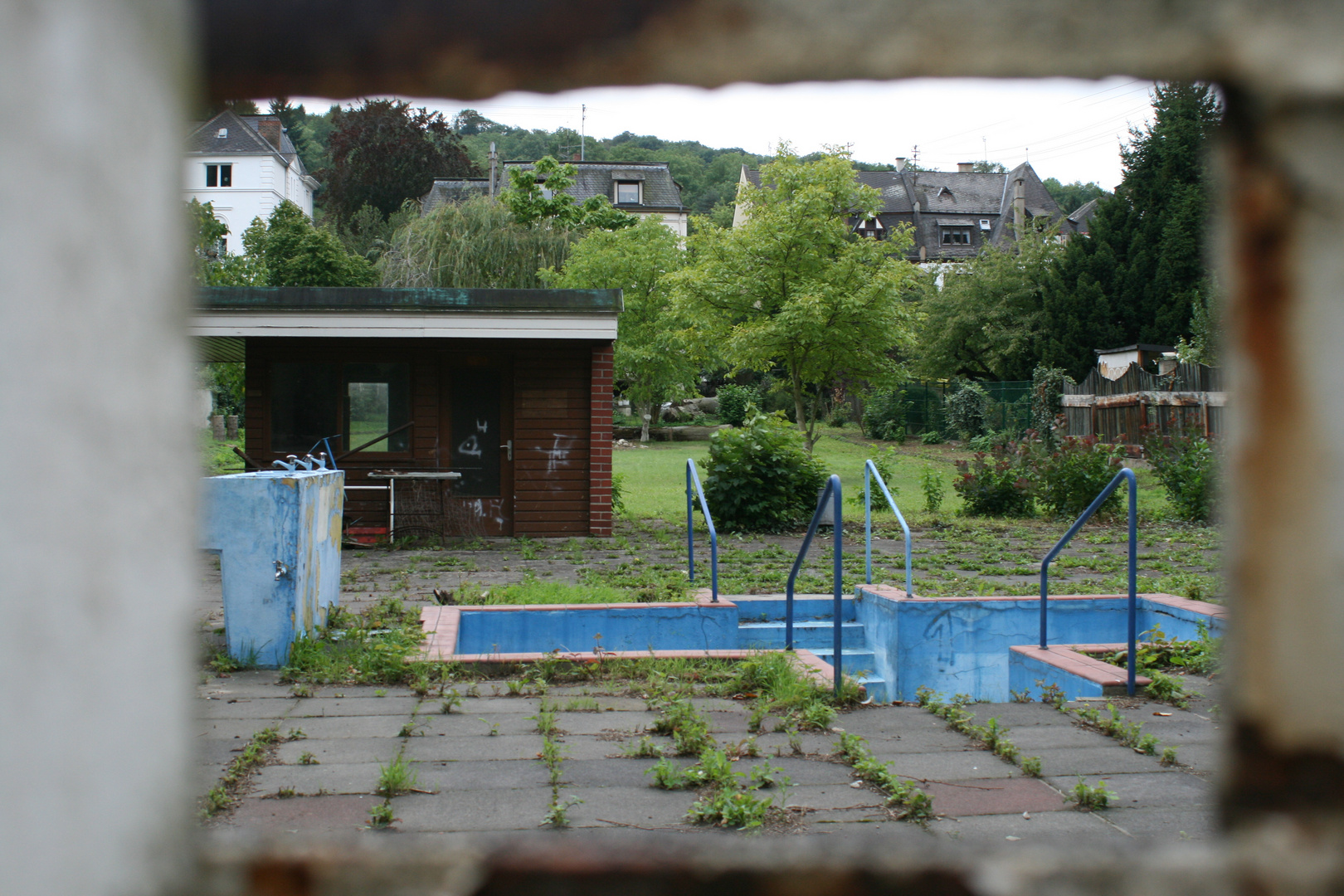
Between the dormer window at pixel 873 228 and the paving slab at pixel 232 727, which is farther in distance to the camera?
the dormer window at pixel 873 228

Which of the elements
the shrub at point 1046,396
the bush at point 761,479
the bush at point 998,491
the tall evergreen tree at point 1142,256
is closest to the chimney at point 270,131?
the tall evergreen tree at point 1142,256

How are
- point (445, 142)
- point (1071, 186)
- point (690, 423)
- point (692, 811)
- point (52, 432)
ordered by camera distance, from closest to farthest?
point (52, 432)
point (692, 811)
point (690, 423)
point (445, 142)
point (1071, 186)

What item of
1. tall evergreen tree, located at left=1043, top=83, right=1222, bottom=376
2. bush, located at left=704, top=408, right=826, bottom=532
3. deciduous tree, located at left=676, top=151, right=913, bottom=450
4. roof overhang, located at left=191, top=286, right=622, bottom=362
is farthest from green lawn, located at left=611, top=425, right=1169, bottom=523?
tall evergreen tree, located at left=1043, top=83, right=1222, bottom=376

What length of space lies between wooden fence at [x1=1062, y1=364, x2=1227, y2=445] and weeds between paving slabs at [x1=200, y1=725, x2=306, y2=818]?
57.7 feet

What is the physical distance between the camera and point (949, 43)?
1.85ft

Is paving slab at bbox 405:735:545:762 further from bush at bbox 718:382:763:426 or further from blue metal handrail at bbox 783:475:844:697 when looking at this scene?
bush at bbox 718:382:763:426

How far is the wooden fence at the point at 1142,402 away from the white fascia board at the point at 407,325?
11726 mm

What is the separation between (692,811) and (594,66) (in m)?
3.26

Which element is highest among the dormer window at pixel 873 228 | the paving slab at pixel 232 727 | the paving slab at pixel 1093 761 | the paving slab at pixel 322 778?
the dormer window at pixel 873 228

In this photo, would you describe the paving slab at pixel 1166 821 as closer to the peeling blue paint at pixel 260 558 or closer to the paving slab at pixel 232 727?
the paving slab at pixel 232 727

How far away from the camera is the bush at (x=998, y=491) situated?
46.5 ft

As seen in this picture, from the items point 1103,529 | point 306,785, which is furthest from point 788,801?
point 1103,529

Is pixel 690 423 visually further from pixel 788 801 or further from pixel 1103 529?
pixel 788 801

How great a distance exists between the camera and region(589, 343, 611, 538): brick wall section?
→ 12.5m
